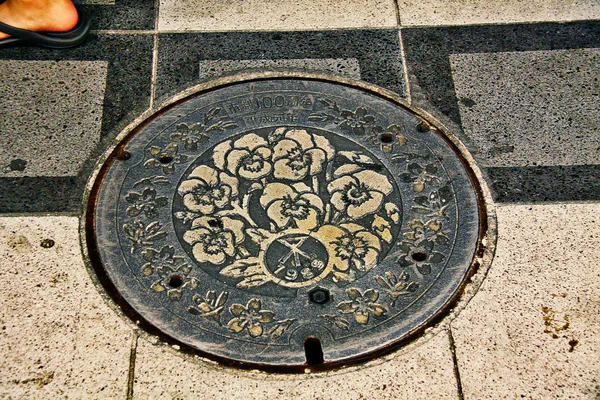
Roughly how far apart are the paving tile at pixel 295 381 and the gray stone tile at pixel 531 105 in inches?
39.3

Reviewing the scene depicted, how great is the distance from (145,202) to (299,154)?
0.65m

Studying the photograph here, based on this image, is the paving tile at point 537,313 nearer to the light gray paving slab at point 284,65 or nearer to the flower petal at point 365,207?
the flower petal at point 365,207

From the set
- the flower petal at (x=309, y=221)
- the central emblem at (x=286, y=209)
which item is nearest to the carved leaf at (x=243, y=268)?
the central emblem at (x=286, y=209)

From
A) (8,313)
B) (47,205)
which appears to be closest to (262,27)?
(47,205)

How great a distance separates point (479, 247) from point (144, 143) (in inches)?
56.1

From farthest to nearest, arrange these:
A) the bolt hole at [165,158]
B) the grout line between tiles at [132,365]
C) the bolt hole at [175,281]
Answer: the bolt hole at [165,158], the bolt hole at [175,281], the grout line between tiles at [132,365]

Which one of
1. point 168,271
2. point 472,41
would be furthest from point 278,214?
point 472,41

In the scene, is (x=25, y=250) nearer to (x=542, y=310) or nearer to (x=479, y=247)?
(x=479, y=247)

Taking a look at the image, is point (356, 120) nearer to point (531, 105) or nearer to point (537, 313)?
point (531, 105)

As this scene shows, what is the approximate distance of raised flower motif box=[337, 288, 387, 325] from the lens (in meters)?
2.30

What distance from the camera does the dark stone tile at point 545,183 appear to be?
2.66 metres

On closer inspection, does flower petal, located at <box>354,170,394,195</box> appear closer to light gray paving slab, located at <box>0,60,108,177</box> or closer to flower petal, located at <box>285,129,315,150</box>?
flower petal, located at <box>285,129,315,150</box>

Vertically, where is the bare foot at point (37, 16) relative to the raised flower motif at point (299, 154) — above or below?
above

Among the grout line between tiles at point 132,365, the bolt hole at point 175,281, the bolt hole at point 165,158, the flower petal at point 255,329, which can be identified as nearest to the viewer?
the grout line between tiles at point 132,365
